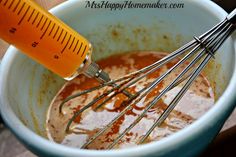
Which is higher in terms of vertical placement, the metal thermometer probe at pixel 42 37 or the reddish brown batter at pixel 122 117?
the metal thermometer probe at pixel 42 37

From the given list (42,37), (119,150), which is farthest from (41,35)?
(119,150)

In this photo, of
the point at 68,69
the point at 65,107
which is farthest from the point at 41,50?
the point at 65,107

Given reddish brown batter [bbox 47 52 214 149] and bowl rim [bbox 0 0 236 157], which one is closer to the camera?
bowl rim [bbox 0 0 236 157]

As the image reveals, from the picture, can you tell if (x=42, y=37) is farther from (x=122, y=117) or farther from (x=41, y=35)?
(x=122, y=117)

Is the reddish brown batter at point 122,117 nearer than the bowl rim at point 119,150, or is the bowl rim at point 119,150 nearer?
the bowl rim at point 119,150

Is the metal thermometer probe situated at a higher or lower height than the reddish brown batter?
higher
